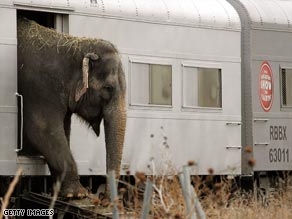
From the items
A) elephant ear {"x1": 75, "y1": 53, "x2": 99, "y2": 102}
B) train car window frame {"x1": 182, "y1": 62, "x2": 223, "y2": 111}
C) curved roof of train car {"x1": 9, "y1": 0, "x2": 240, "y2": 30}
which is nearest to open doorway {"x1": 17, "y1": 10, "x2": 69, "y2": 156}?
curved roof of train car {"x1": 9, "y1": 0, "x2": 240, "y2": 30}

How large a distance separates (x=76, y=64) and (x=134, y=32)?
4.84 ft

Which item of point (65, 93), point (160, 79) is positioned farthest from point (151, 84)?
point (65, 93)

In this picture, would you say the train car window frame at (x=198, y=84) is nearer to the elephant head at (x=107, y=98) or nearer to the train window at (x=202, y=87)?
the train window at (x=202, y=87)

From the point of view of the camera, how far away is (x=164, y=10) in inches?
604

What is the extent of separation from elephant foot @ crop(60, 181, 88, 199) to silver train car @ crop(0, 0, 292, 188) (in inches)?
15.8

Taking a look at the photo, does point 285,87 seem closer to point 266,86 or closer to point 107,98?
point 266,86

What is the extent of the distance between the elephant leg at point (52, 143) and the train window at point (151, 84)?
1536 mm

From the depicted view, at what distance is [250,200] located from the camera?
14805mm

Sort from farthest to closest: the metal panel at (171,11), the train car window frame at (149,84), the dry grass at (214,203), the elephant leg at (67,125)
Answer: the train car window frame at (149,84)
the metal panel at (171,11)
the elephant leg at (67,125)
the dry grass at (214,203)

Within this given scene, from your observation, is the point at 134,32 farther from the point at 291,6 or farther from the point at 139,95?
the point at 291,6

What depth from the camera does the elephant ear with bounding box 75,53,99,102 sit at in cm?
1320

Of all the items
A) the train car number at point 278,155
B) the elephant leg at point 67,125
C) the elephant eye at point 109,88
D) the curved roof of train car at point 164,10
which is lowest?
the train car number at point 278,155

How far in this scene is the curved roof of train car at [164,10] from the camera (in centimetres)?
1397

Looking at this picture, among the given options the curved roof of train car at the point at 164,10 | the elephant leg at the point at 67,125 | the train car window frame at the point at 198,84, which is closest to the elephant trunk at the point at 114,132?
the elephant leg at the point at 67,125
